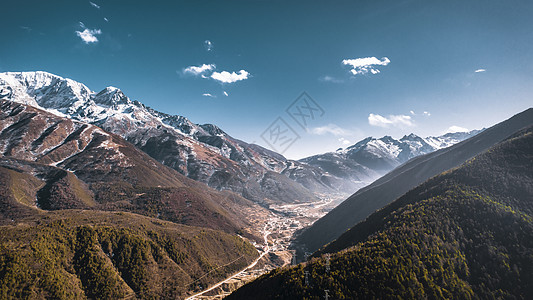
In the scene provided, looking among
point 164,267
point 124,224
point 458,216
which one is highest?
point 124,224

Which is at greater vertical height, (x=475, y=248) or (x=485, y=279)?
(x=475, y=248)

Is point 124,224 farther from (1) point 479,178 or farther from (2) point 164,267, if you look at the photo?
(1) point 479,178

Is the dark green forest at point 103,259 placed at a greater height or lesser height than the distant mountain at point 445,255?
greater

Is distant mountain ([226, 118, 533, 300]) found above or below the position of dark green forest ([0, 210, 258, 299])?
below

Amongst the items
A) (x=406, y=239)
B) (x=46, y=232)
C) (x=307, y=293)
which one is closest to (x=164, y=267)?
(x=46, y=232)

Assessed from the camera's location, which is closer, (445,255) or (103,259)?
(445,255)

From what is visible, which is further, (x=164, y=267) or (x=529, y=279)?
(x=164, y=267)

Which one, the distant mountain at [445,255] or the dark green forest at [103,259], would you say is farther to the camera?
the dark green forest at [103,259]

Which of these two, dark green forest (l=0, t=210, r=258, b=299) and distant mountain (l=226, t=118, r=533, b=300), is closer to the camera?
distant mountain (l=226, t=118, r=533, b=300)
